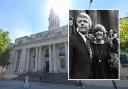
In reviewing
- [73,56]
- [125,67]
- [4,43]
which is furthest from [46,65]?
[73,56]

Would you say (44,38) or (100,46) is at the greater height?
(44,38)

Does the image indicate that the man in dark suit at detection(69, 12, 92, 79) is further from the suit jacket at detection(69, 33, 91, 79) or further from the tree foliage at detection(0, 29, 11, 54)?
the tree foliage at detection(0, 29, 11, 54)

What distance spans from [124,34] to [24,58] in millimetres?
47691

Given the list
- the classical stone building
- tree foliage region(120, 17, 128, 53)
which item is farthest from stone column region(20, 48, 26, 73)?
tree foliage region(120, 17, 128, 53)

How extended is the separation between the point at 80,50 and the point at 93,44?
0.16 m

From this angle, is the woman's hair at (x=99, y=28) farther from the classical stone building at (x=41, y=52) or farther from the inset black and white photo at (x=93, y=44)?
the classical stone building at (x=41, y=52)

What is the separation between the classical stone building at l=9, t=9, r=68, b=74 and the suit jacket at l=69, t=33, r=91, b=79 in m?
54.4

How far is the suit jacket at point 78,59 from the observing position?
343 centimetres

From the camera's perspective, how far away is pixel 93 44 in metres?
3.49

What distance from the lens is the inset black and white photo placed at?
3441 millimetres

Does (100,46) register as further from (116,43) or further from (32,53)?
(32,53)

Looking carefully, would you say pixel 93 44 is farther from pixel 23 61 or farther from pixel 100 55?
pixel 23 61

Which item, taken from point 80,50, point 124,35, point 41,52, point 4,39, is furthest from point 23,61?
point 80,50

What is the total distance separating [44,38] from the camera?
6731 centimetres
